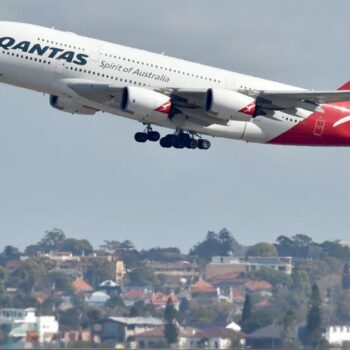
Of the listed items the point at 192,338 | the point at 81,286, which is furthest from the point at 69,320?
the point at 81,286

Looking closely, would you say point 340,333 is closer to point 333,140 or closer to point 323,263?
point 333,140

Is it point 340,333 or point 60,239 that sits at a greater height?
point 60,239

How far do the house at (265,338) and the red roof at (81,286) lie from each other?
33792 mm

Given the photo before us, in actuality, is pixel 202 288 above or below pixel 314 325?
above

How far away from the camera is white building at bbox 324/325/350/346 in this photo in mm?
70819

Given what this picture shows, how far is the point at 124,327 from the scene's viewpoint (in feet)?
261

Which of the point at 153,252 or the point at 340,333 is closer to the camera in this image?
the point at 340,333

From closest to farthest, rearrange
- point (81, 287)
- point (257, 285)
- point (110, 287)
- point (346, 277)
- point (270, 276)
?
1. point (346, 277)
2. point (81, 287)
3. point (270, 276)
4. point (257, 285)
5. point (110, 287)

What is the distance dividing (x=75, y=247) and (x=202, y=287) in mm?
32806

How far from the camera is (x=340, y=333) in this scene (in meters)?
72.8

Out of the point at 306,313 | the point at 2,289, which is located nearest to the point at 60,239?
the point at 2,289

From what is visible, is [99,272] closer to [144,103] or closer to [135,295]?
[135,295]

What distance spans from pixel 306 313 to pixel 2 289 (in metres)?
30.0

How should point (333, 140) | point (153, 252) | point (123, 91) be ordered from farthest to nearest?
point (153, 252) < point (333, 140) < point (123, 91)
